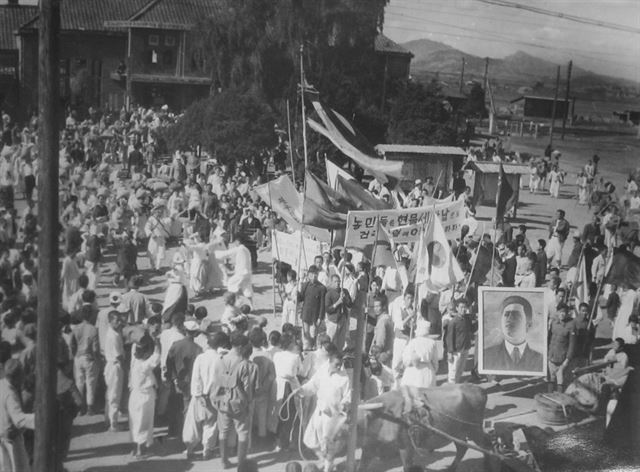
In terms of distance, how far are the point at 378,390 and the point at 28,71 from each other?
16.0ft

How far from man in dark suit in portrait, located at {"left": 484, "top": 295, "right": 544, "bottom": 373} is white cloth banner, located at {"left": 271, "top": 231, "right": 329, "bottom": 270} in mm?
2556

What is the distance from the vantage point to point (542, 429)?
8.23 metres

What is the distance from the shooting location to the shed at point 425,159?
11.4 m

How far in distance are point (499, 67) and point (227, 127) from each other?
412 cm

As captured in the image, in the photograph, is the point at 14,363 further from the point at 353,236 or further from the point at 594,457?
the point at 594,457

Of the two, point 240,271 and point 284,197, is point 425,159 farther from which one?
point 240,271

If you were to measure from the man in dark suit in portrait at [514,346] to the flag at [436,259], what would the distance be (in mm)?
774

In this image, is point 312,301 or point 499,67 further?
point 499,67

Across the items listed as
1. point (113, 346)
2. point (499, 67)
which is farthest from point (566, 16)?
point (113, 346)

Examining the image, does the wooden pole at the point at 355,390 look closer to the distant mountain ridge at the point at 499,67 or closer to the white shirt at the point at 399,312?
the white shirt at the point at 399,312

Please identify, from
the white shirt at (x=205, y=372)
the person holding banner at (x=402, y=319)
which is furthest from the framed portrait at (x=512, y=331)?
the white shirt at (x=205, y=372)

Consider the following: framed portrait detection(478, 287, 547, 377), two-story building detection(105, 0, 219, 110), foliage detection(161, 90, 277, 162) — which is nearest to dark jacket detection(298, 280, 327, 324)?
framed portrait detection(478, 287, 547, 377)

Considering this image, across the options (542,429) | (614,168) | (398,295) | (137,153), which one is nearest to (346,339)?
(398,295)

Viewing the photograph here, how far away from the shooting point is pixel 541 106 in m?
12.2
